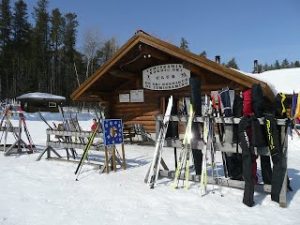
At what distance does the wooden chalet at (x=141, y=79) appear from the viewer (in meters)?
10.9

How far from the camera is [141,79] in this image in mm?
13977

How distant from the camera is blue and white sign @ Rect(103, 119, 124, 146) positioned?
8.05 m

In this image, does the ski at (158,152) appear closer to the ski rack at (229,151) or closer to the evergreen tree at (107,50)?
the ski rack at (229,151)

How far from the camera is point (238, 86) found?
38.1ft

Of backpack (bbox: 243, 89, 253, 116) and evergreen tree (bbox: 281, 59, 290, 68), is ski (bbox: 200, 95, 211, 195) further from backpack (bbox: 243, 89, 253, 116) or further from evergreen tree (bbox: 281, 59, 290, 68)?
evergreen tree (bbox: 281, 59, 290, 68)

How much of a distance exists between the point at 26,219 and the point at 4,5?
48.5 meters

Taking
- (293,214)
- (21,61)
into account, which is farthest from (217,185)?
(21,61)

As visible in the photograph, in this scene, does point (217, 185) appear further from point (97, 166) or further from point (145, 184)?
point (97, 166)

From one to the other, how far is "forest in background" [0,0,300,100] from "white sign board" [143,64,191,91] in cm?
3230

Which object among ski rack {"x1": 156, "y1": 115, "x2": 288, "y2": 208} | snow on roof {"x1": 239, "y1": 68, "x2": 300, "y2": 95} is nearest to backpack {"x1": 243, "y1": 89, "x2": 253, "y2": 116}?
ski rack {"x1": 156, "y1": 115, "x2": 288, "y2": 208}

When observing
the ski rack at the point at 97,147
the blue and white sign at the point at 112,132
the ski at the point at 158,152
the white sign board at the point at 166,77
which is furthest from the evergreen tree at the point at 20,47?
the ski at the point at 158,152

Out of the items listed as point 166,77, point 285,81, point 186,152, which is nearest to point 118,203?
point 186,152

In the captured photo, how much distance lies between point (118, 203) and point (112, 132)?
9.03ft

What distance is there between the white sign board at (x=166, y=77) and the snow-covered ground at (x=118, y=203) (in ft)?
17.6
